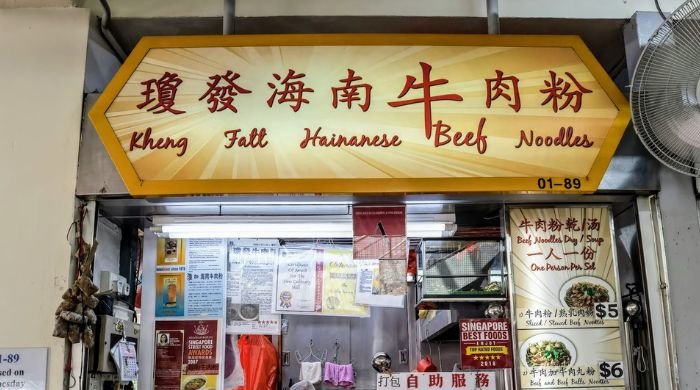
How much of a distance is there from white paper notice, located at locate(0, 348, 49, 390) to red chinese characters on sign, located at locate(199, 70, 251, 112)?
1612 millimetres

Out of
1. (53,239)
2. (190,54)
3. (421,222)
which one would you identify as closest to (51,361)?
(53,239)

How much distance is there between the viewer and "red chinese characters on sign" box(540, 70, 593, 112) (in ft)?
13.4

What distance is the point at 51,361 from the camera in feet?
12.2

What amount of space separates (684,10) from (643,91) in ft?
1.49

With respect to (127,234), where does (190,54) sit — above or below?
above

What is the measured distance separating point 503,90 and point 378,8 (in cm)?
88

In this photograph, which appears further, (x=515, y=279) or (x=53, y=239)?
(x=515, y=279)

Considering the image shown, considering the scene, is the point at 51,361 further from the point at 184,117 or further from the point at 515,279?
the point at 515,279

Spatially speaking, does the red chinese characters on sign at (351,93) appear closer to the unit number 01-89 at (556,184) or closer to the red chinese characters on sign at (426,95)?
the red chinese characters on sign at (426,95)

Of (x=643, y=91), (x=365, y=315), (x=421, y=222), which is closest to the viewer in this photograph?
(x=643, y=91)

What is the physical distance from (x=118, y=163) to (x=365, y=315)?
2.61m

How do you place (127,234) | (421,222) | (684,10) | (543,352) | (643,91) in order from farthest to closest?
(127,234), (421,222), (543,352), (643,91), (684,10)

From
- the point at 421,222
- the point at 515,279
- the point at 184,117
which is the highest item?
the point at 184,117

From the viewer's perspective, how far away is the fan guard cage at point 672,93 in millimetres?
3559
